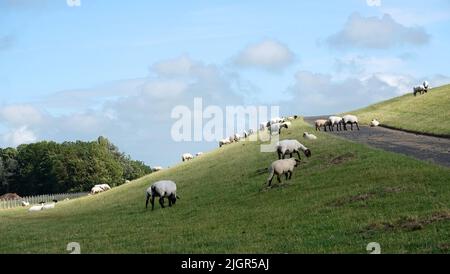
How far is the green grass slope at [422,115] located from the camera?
215 ft

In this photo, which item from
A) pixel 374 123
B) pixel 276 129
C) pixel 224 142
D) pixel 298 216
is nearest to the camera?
pixel 298 216

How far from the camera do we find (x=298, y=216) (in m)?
28.9

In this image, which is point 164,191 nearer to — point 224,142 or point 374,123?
point 374,123

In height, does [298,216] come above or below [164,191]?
below

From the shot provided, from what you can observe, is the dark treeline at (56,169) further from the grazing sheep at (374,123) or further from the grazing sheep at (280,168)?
the grazing sheep at (280,168)

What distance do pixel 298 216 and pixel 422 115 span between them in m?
52.3

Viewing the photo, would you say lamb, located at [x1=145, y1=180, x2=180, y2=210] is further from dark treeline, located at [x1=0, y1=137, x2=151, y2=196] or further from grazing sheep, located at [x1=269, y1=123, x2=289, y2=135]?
dark treeline, located at [x1=0, y1=137, x2=151, y2=196]

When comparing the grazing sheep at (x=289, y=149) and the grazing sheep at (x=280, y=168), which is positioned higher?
the grazing sheep at (x=289, y=149)

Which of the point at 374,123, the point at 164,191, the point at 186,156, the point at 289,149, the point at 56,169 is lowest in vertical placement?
the point at 164,191

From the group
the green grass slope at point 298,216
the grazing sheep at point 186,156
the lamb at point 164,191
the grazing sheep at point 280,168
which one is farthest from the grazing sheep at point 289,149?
the grazing sheep at point 186,156

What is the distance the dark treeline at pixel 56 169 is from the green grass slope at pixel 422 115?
82.2m

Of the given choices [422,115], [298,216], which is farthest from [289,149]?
[422,115]
